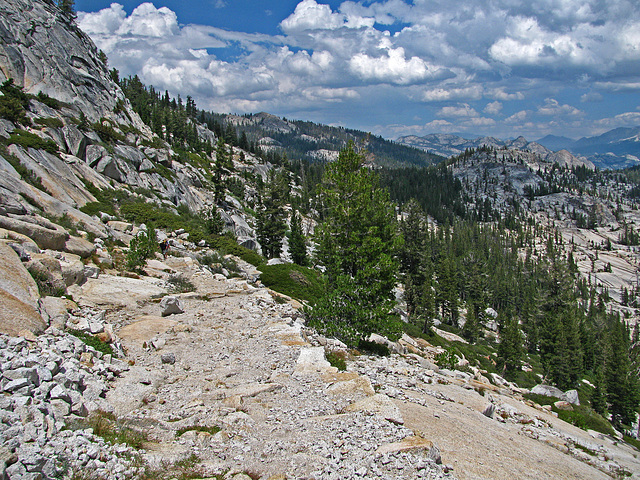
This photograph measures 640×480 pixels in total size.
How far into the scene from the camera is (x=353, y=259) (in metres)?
15.4

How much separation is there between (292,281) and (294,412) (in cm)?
1836

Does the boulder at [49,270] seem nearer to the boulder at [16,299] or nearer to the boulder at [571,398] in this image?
the boulder at [16,299]

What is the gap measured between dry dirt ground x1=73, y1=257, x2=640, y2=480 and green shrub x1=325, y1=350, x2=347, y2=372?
509 millimetres

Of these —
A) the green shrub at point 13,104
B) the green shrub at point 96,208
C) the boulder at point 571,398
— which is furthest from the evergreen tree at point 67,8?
the boulder at point 571,398

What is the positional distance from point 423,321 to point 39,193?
155 ft

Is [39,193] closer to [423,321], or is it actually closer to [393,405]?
[393,405]

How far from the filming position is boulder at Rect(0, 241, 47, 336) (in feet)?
24.4

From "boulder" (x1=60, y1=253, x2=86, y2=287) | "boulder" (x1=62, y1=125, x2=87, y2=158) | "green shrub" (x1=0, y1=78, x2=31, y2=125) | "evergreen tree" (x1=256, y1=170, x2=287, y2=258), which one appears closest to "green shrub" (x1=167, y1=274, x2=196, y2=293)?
"boulder" (x1=60, y1=253, x2=86, y2=287)

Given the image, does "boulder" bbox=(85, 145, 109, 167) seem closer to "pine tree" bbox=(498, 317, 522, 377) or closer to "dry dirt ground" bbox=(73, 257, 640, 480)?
"dry dirt ground" bbox=(73, 257, 640, 480)

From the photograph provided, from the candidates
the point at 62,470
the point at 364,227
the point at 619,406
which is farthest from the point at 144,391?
the point at 619,406

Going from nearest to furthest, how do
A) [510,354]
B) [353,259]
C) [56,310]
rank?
[56,310] < [353,259] < [510,354]

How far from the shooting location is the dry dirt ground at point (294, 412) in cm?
565

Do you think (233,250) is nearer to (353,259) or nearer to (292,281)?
(292,281)

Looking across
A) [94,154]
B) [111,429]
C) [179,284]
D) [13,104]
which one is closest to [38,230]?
[179,284]
